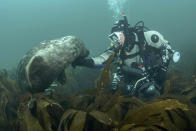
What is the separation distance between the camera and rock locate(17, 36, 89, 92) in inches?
112

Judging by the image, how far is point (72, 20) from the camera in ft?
189

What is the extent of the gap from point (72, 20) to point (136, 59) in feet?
181

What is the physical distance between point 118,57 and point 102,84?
1.59 metres

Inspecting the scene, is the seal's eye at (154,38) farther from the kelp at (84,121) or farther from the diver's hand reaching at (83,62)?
the kelp at (84,121)

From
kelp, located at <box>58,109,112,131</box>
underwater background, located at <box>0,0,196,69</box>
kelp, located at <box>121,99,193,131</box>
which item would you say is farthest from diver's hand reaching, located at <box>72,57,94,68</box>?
underwater background, located at <box>0,0,196,69</box>

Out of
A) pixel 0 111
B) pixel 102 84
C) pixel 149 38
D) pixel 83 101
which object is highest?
pixel 149 38

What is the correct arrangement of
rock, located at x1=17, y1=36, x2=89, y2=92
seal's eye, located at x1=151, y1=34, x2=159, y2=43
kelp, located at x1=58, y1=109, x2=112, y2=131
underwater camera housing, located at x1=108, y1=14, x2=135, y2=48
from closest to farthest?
kelp, located at x1=58, y1=109, x2=112, y2=131
rock, located at x1=17, y1=36, x2=89, y2=92
underwater camera housing, located at x1=108, y1=14, x2=135, y2=48
seal's eye, located at x1=151, y1=34, x2=159, y2=43

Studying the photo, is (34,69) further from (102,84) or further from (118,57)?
(118,57)

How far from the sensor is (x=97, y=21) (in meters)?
60.1

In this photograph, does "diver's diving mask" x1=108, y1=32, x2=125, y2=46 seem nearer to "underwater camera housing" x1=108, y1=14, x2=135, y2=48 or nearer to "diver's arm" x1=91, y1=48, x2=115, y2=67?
"underwater camera housing" x1=108, y1=14, x2=135, y2=48

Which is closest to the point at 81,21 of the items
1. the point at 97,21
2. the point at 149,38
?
the point at 97,21

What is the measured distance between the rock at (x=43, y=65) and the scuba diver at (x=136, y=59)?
34.5 inches

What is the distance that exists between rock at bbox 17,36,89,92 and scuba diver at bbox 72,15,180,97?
875mm

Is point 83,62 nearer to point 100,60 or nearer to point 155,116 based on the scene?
point 100,60
